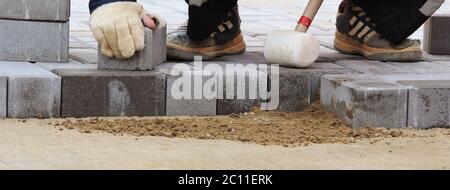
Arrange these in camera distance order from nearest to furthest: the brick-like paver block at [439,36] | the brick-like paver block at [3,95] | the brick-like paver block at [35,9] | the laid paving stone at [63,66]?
1. the brick-like paver block at [3,95]
2. the laid paving stone at [63,66]
3. the brick-like paver block at [35,9]
4. the brick-like paver block at [439,36]

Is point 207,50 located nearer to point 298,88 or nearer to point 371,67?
point 298,88

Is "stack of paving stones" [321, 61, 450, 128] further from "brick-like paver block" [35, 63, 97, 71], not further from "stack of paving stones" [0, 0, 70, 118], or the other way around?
"stack of paving stones" [0, 0, 70, 118]

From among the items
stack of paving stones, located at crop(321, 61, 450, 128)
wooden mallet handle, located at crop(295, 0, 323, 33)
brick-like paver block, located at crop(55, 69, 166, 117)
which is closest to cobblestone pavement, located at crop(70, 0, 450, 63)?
wooden mallet handle, located at crop(295, 0, 323, 33)

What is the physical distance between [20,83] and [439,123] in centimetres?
160

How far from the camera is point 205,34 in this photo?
16.6 feet

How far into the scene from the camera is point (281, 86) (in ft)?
15.0

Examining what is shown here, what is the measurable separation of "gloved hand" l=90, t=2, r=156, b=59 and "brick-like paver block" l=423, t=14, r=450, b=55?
161 cm

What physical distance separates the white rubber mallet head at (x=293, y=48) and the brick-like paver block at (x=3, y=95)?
3.68 feet

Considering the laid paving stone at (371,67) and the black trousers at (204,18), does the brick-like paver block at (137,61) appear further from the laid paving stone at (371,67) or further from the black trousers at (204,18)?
the laid paving stone at (371,67)

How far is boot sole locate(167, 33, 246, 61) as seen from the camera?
16.2 ft

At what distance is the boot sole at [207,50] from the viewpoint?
16.2ft

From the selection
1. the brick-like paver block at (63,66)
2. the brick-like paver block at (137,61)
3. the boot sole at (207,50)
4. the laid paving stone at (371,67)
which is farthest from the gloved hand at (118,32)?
the laid paving stone at (371,67)

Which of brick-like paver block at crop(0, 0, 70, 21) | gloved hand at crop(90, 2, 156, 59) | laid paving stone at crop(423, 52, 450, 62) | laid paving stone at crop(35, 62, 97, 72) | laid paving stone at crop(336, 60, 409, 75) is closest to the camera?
gloved hand at crop(90, 2, 156, 59)
